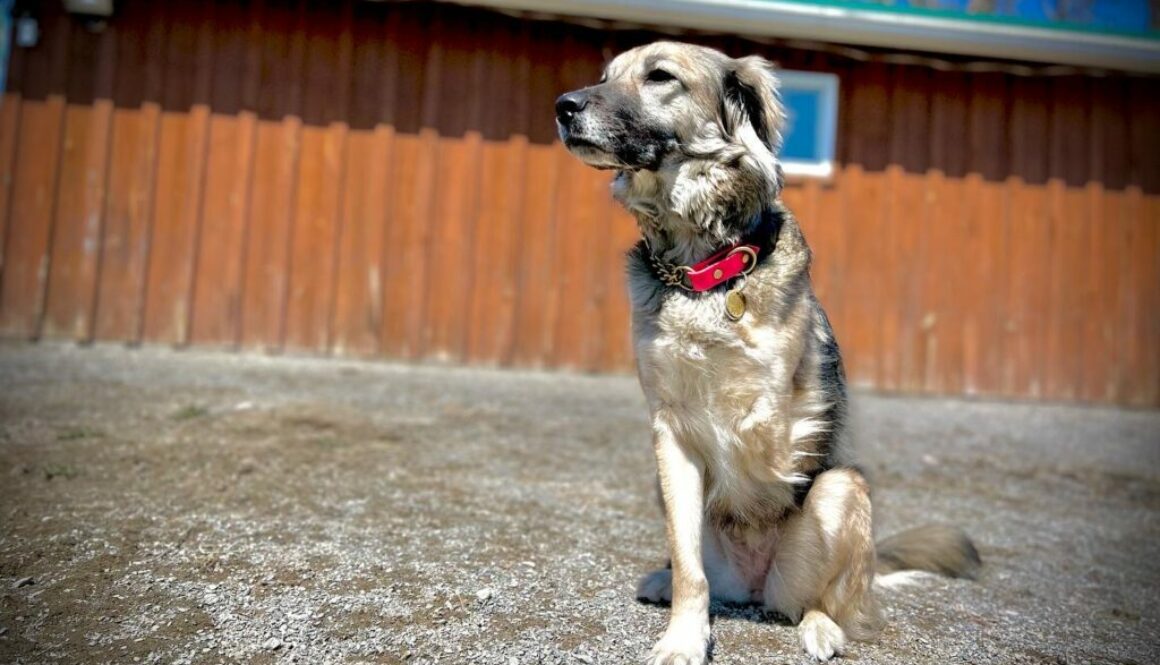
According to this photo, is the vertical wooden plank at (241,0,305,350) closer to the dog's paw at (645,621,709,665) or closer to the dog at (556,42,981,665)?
the dog at (556,42,981,665)

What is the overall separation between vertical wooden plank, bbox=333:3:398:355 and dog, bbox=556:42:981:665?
4771mm

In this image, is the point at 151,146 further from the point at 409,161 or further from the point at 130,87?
the point at 409,161

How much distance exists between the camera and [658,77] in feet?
8.63

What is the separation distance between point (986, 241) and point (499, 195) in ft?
14.6

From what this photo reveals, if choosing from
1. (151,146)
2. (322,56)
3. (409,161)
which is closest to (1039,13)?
(409,161)

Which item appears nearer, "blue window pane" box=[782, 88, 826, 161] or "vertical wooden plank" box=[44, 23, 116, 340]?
"vertical wooden plank" box=[44, 23, 116, 340]

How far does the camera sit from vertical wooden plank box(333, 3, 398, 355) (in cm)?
699

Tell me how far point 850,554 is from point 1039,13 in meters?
6.48

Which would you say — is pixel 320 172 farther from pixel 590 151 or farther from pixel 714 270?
pixel 714 270

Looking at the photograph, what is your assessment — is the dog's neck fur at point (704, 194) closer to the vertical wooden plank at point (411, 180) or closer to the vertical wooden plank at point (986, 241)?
the vertical wooden plank at point (411, 180)

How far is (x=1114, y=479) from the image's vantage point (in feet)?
16.1

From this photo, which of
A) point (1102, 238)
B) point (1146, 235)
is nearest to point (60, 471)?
point (1102, 238)

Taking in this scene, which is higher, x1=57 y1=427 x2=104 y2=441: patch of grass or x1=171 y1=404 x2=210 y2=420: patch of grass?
x1=171 y1=404 x2=210 y2=420: patch of grass

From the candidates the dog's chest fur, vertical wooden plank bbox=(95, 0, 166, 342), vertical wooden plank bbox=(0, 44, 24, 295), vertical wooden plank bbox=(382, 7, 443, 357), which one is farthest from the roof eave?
the dog's chest fur
